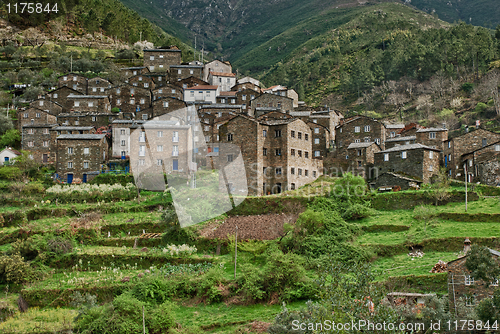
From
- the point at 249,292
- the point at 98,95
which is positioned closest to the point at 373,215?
the point at 249,292

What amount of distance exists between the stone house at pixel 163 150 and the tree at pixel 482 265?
37.9 metres

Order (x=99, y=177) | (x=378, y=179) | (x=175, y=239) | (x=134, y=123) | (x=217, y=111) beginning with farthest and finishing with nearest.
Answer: (x=217, y=111)
(x=134, y=123)
(x=99, y=177)
(x=378, y=179)
(x=175, y=239)

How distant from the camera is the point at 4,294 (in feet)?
117

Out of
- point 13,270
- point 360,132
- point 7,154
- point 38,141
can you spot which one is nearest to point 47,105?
point 38,141

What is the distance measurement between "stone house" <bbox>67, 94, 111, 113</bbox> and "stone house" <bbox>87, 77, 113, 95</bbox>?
6082 millimetres

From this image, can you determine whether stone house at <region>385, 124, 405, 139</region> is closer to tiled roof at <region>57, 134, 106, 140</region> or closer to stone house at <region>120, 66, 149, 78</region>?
tiled roof at <region>57, 134, 106, 140</region>

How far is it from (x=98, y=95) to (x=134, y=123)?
699 inches

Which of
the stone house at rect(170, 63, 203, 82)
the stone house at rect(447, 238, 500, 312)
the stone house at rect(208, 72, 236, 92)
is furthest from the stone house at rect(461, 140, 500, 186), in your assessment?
the stone house at rect(170, 63, 203, 82)

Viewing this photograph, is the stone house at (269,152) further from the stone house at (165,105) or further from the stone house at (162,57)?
the stone house at (162,57)

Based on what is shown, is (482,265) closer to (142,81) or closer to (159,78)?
(142,81)

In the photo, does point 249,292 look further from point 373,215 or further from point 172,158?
point 172,158

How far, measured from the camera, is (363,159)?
53750mm

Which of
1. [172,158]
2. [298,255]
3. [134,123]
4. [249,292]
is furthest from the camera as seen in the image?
[134,123]

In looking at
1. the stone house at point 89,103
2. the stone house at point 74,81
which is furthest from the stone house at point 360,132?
the stone house at point 74,81
